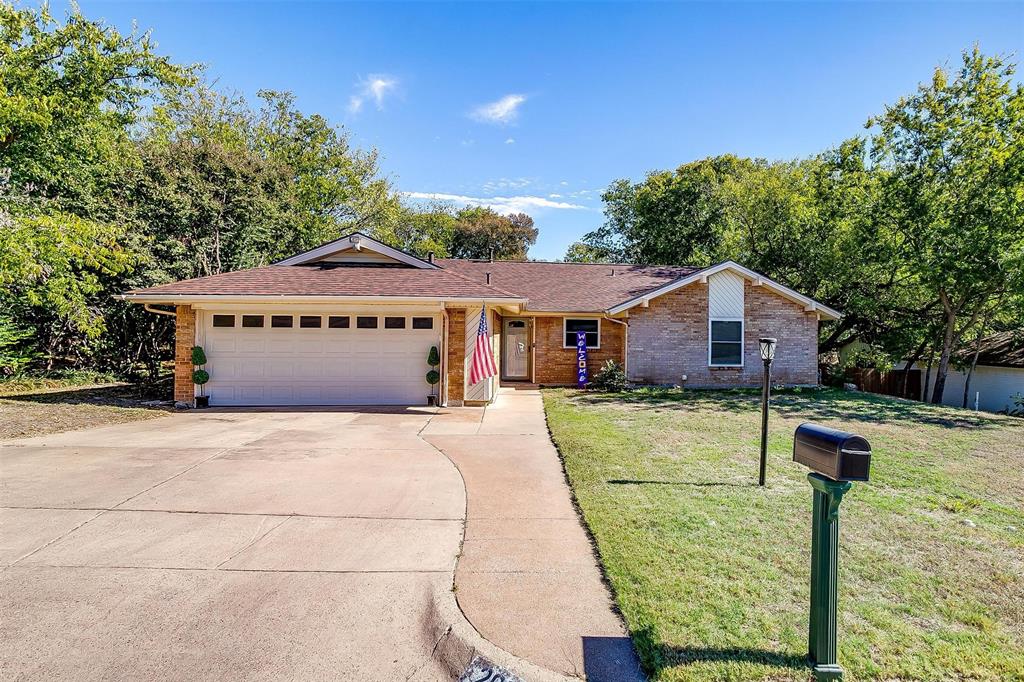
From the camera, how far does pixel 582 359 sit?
16.4 meters

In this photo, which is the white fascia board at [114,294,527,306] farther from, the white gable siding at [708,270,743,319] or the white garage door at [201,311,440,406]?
the white gable siding at [708,270,743,319]

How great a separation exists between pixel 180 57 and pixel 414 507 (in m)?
21.6

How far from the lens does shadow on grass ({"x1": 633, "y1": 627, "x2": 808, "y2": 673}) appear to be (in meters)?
2.63

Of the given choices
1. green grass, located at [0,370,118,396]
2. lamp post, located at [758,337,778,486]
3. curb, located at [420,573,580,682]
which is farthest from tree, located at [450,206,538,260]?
curb, located at [420,573,580,682]

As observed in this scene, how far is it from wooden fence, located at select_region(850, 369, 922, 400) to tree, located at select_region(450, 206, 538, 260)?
28.4 m

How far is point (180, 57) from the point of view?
1898 centimetres

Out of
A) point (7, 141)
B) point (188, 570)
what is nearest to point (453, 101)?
point (7, 141)

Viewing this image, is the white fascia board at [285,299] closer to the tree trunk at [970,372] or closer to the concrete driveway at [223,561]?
the concrete driveway at [223,561]

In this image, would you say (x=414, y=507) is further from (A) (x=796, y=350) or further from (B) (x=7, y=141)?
(B) (x=7, y=141)

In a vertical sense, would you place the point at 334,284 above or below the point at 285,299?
above

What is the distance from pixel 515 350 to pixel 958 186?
48.9 feet

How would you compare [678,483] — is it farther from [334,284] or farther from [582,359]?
[582,359]

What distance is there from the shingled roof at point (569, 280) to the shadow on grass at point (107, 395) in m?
9.33

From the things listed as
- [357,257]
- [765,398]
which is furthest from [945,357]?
[357,257]
